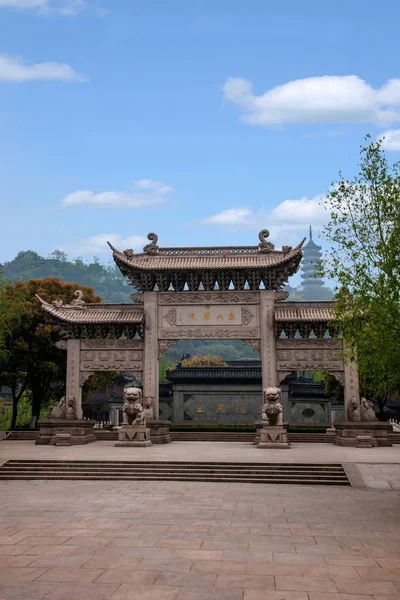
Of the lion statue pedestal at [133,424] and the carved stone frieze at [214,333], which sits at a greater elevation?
the carved stone frieze at [214,333]

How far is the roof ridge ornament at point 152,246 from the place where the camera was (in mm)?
25703

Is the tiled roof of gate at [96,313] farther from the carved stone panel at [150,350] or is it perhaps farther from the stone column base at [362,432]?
the stone column base at [362,432]

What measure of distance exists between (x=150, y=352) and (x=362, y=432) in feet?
29.5

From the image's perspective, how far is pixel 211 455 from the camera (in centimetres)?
1770

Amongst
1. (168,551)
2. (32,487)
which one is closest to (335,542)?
(168,551)

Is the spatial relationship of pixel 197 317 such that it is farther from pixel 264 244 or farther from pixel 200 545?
pixel 200 545

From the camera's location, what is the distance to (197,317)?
81.4 feet

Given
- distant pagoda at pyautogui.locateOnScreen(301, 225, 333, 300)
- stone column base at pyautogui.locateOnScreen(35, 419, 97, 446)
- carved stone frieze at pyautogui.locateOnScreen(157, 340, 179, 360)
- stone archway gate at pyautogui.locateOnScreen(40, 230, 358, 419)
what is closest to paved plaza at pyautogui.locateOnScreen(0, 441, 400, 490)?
stone column base at pyautogui.locateOnScreen(35, 419, 97, 446)

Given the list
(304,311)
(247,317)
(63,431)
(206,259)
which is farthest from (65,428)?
(304,311)

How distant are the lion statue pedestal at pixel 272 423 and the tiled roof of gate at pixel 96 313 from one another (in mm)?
6670

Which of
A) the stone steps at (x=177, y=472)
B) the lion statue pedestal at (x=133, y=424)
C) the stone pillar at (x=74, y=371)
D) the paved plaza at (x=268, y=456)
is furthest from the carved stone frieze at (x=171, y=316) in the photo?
the stone steps at (x=177, y=472)

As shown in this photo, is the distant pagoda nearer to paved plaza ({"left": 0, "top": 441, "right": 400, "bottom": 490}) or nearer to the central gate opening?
the central gate opening

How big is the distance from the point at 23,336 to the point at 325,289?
161828 mm

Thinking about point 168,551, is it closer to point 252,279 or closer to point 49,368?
point 252,279
